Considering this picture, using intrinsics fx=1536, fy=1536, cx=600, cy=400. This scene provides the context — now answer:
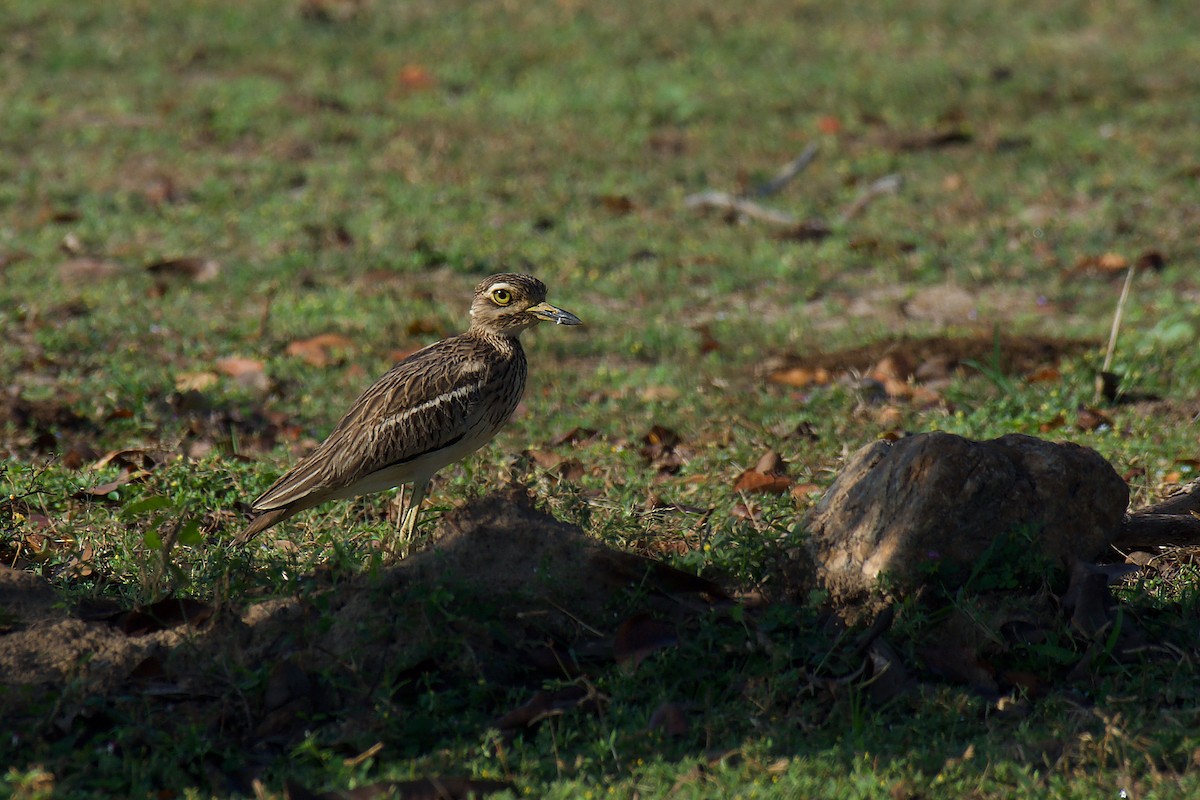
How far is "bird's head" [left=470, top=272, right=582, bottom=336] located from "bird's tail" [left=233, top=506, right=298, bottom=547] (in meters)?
1.23

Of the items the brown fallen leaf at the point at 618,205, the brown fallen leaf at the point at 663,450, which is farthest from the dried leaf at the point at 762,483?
the brown fallen leaf at the point at 618,205

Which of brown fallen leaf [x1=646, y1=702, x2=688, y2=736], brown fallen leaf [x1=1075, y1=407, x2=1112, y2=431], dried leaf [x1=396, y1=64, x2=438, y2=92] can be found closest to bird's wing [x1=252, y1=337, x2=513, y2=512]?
brown fallen leaf [x1=646, y1=702, x2=688, y2=736]

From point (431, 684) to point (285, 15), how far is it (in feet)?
36.6

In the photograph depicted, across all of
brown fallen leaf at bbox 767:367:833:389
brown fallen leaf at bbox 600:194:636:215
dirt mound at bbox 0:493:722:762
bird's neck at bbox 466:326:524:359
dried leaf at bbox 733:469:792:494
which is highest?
bird's neck at bbox 466:326:524:359

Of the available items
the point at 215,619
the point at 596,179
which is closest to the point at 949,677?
the point at 215,619

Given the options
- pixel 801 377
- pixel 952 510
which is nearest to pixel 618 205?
pixel 801 377

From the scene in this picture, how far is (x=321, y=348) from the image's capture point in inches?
351

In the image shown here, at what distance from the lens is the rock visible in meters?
5.33

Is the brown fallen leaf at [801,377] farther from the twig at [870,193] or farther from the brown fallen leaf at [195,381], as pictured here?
the brown fallen leaf at [195,381]

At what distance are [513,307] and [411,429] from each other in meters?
0.83

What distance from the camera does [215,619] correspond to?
5.04 metres

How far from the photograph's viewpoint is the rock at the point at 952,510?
17.5 feet

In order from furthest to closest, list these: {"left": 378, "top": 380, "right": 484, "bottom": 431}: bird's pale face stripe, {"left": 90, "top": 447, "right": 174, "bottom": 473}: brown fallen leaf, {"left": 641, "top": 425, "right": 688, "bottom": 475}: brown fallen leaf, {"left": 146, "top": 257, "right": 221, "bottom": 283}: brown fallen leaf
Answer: {"left": 146, "top": 257, "right": 221, "bottom": 283}: brown fallen leaf, {"left": 641, "top": 425, "right": 688, "bottom": 475}: brown fallen leaf, {"left": 90, "top": 447, "right": 174, "bottom": 473}: brown fallen leaf, {"left": 378, "top": 380, "right": 484, "bottom": 431}: bird's pale face stripe

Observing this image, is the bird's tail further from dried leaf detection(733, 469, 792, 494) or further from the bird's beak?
dried leaf detection(733, 469, 792, 494)
